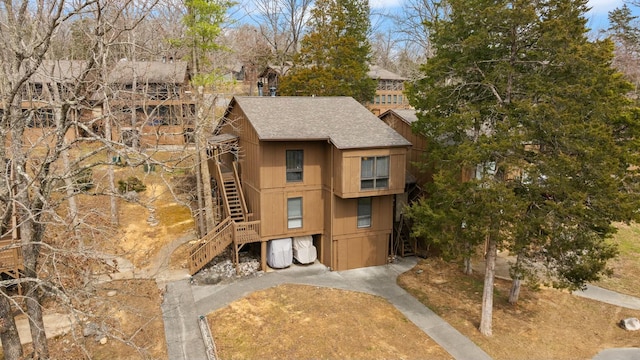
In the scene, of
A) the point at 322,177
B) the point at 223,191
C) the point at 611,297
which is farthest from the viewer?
the point at 223,191

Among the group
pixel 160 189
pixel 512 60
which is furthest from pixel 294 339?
pixel 160 189

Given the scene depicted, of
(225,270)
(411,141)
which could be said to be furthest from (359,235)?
(225,270)

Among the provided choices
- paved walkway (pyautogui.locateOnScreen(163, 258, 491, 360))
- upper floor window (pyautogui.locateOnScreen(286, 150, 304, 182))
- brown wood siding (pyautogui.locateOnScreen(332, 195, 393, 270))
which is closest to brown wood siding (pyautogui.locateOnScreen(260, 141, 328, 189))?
upper floor window (pyautogui.locateOnScreen(286, 150, 304, 182))

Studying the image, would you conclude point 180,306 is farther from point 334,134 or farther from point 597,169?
point 597,169

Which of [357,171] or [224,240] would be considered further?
[224,240]

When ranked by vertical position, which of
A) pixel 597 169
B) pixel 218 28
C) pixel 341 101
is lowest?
pixel 597 169

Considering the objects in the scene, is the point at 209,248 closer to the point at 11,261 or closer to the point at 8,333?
the point at 11,261
